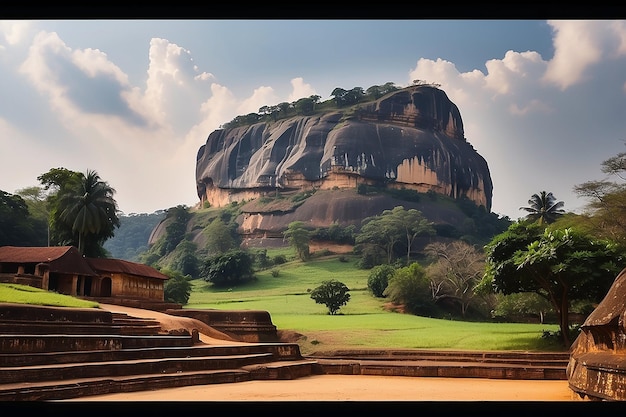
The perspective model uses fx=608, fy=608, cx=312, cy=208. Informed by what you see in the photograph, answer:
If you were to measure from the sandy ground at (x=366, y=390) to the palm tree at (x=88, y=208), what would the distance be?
58.3 ft

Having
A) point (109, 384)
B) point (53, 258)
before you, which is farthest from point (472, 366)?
point (53, 258)

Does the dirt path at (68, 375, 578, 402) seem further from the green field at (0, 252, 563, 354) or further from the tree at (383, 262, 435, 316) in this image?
the tree at (383, 262, 435, 316)

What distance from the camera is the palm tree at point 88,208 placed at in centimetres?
2828

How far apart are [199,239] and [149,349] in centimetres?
6525

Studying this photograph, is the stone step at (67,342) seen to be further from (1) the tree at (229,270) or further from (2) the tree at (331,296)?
(1) the tree at (229,270)

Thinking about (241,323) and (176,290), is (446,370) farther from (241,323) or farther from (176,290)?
(176,290)

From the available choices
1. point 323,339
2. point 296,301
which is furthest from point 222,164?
point 323,339

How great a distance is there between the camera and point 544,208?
4550 cm

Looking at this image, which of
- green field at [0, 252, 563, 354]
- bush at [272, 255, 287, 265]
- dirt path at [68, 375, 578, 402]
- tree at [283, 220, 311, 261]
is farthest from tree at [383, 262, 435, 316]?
bush at [272, 255, 287, 265]

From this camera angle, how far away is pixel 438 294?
37.7 meters

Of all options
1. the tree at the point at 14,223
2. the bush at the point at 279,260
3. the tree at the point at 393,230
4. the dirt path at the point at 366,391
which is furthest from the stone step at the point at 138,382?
the tree at the point at 393,230

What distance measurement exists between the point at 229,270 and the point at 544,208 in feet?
81.8

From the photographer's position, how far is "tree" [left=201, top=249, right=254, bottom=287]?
49.4 m
